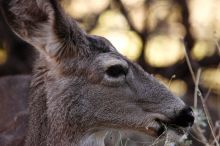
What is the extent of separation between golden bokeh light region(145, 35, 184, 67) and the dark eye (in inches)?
221

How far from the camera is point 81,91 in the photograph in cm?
681

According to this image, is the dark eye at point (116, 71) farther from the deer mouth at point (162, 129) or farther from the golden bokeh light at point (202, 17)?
the golden bokeh light at point (202, 17)

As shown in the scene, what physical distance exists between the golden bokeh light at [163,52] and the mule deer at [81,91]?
18.3ft

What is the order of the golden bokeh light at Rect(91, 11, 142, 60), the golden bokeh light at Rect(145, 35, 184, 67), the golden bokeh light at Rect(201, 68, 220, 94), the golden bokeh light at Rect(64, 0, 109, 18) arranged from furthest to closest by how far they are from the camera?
the golden bokeh light at Rect(64, 0, 109, 18)
the golden bokeh light at Rect(145, 35, 184, 67)
the golden bokeh light at Rect(91, 11, 142, 60)
the golden bokeh light at Rect(201, 68, 220, 94)

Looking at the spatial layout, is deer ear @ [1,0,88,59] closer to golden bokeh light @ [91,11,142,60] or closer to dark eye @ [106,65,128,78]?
dark eye @ [106,65,128,78]

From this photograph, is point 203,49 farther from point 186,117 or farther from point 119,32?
point 186,117

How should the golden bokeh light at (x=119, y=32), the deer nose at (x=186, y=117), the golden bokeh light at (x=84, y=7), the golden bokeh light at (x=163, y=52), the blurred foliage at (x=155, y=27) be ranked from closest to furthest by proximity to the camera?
1. the deer nose at (x=186, y=117)
2. the golden bokeh light at (x=119, y=32)
3. the blurred foliage at (x=155, y=27)
4. the golden bokeh light at (x=163, y=52)
5. the golden bokeh light at (x=84, y=7)

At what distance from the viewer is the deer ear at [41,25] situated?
6.71 m

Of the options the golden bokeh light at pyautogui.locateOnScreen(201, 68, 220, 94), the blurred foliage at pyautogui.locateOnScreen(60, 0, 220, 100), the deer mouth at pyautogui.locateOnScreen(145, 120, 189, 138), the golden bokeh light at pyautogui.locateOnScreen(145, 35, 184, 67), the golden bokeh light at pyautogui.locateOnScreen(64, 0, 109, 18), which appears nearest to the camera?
the deer mouth at pyautogui.locateOnScreen(145, 120, 189, 138)

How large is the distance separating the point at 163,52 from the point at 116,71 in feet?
19.7

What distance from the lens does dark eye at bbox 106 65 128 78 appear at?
6813 millimetres

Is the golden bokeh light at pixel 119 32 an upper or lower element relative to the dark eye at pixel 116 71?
lower

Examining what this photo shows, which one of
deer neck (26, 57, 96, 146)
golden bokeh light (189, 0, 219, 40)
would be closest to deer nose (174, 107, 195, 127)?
deer neck (26, 57, 96, 146)

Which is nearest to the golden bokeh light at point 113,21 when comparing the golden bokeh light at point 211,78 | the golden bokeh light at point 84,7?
the golden bokeh light at point 84,7
